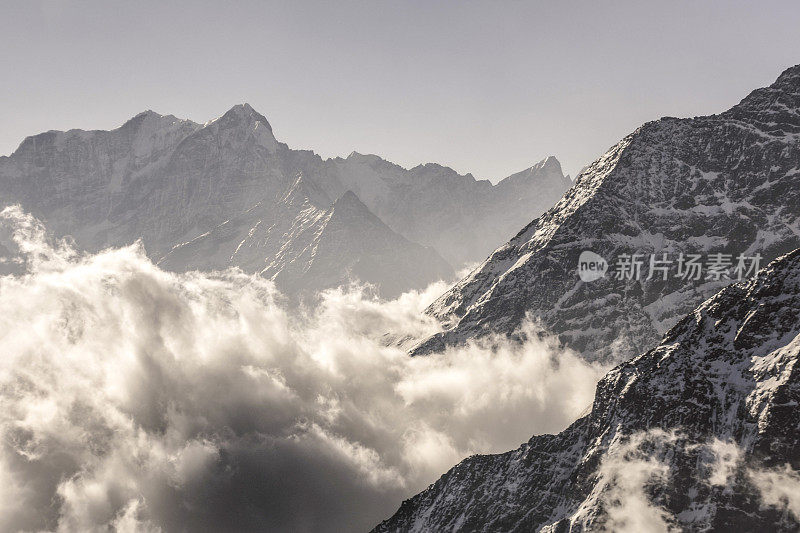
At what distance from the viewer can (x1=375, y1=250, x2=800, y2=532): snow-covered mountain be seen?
122 meters

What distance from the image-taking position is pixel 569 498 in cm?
15125

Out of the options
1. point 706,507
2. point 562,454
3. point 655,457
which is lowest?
point 706,507

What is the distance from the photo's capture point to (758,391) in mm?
127875

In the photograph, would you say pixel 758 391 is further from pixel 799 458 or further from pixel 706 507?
pixel 706 507

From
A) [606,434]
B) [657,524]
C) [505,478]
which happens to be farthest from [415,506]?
[657,524]

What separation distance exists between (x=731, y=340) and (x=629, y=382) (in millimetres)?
22425

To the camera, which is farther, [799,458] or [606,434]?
[606,434]

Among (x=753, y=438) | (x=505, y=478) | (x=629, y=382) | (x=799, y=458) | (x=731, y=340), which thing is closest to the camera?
(x=799, y=458)

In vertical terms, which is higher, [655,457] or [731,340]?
[731,340]

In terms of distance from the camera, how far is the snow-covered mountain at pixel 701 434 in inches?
4803

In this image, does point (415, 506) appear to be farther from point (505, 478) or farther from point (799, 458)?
point (799, 458)

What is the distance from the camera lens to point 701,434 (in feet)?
441

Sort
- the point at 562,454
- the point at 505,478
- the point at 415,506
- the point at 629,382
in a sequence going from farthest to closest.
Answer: the point at 415,506
the point at 505,478
the point at 562,454
the point at 629,382

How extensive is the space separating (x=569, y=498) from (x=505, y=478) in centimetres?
2837
